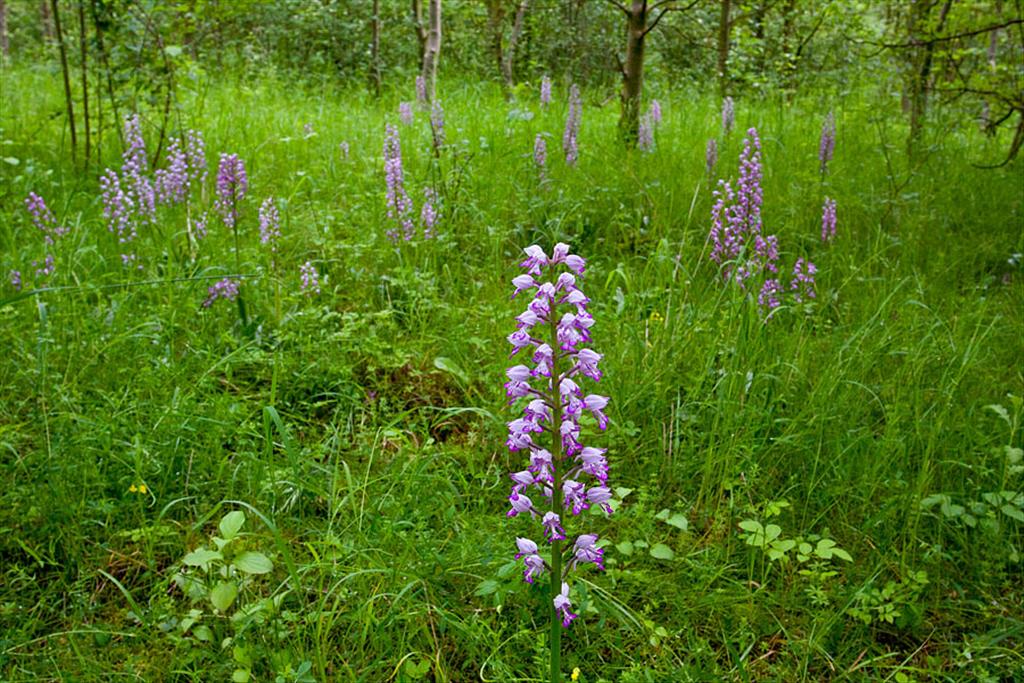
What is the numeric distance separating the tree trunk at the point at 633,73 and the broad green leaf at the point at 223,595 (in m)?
4.30

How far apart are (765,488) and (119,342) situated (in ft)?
8.05

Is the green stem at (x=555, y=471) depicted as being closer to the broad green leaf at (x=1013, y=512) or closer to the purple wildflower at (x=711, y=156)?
the broad green leaf at (x=1013, y=512)

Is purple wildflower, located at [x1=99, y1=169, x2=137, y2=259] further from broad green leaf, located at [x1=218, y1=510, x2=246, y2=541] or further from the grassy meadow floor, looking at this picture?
broad green leaf, located at [x1=218, y1=510, x2=246, y2=541]

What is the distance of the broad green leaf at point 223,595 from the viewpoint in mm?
2039

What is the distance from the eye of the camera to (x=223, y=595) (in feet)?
6.72

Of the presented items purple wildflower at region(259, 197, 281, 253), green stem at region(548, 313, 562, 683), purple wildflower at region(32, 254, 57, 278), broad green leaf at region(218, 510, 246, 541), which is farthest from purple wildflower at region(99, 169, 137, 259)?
green stem at region(548, 313, 562, 683)

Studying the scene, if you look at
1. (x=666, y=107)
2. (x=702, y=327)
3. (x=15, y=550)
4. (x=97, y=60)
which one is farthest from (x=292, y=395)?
(x=666, y=107)

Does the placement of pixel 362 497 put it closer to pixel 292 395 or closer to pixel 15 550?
pixel 292 395

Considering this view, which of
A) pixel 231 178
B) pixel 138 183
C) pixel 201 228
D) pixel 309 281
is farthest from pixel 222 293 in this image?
pixel 138 183

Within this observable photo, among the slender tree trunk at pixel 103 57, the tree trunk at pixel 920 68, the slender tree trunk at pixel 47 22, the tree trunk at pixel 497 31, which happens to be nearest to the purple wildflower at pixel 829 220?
the tree trunk at pixel 920 68

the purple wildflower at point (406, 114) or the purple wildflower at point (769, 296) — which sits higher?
the purple wildflower at point (406, 114)

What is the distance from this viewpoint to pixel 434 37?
5.93m

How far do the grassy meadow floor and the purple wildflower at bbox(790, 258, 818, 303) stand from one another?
5.1 inches

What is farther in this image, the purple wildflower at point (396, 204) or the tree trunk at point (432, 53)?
the tree trunk at point (432, 53)
